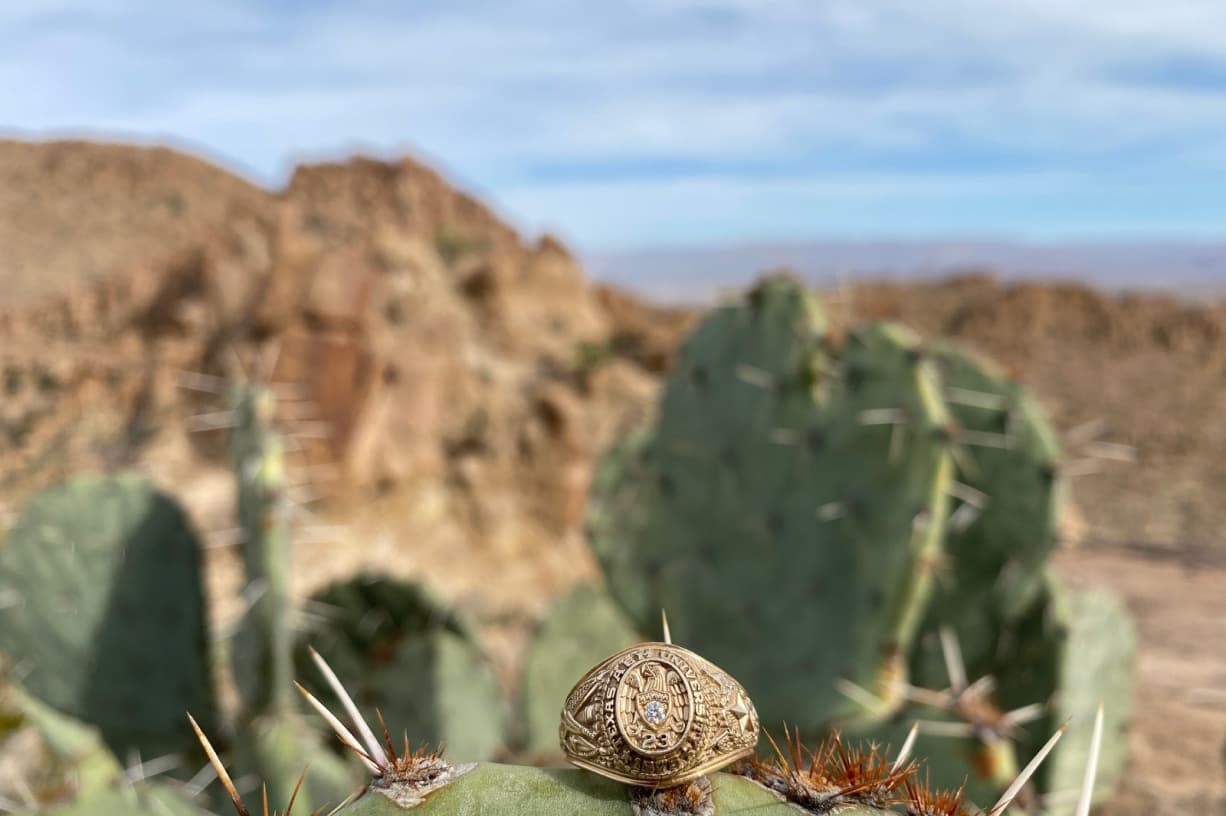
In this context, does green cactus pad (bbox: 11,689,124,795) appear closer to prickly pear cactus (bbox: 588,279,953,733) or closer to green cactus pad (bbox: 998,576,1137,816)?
prickly pear cactus (bbox: 588,279,953,733)

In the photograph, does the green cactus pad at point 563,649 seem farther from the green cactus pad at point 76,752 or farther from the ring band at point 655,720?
the ring band at point 655,720

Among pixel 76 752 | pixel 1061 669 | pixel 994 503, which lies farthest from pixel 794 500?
pixel 76 752

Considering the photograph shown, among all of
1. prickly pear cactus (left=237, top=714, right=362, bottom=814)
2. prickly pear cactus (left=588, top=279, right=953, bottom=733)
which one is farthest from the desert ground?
prickly pear cactus (left=237, top=714, right=362, bottom=814)

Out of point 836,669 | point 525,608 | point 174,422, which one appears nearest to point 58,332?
point 174,422

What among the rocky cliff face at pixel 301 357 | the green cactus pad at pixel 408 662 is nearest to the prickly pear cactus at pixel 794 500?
the green cactus pad at pixel 408 662

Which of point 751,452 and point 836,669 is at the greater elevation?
point 751,452

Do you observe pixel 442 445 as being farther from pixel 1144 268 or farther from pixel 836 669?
pixel 1144 268

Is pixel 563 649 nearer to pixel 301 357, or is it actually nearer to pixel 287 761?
pixel 287 761
